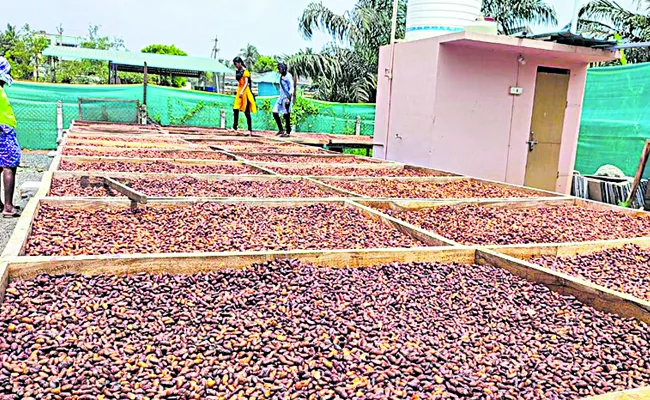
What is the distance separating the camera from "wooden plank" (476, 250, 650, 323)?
1.91 m

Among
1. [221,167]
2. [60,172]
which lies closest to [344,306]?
[60,172]

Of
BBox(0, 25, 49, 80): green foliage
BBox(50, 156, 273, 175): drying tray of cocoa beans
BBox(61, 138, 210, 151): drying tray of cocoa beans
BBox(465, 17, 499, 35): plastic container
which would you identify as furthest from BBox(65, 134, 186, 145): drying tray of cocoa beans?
BBox(0, 25, 49, 80): green foliage

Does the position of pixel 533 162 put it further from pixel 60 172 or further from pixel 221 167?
pixel 60 172

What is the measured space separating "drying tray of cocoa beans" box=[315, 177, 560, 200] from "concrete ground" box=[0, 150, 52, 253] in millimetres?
3035

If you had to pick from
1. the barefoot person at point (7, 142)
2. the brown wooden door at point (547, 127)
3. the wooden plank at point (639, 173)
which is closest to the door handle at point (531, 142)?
the brown wooden door at point (547, 127)

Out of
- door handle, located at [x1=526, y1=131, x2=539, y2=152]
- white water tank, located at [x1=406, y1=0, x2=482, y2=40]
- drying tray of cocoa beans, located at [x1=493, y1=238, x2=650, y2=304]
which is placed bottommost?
drying tray of cocoa beans, located at [x1=493, y1=238, x2=650, y2=304]

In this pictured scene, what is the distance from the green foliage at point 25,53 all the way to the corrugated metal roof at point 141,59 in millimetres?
2409

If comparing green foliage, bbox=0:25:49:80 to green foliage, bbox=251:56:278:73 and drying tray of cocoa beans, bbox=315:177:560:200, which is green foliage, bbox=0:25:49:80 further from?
drying tray of cocoa beans, bbox=315:177:560:200

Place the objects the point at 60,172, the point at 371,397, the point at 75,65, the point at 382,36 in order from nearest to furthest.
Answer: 1. the point at 371,397
2. the point at 60,172
3. the point at 382,36
4. the point at 75,65

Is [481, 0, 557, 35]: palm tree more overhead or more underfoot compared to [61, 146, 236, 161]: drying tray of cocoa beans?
more overhead

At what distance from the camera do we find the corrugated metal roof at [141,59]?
22.8 metres

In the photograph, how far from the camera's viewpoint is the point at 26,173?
8750 millimetres

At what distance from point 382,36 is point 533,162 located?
11.3 meters

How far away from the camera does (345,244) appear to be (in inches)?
107
